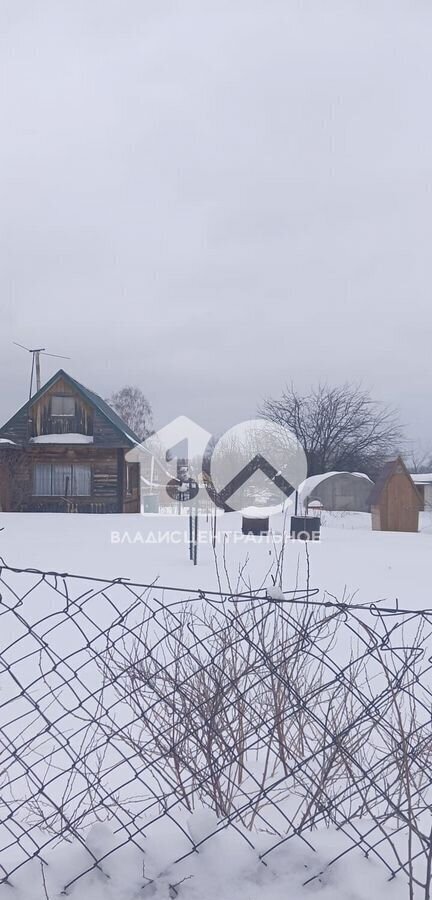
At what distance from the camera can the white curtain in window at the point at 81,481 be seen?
1781 centimetres

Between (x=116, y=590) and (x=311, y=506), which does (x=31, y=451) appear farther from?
(x=116, y=590)

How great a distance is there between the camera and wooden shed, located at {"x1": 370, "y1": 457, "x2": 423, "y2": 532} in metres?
15.4

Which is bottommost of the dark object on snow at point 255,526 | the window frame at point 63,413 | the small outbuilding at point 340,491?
the dark object on snow at point 255,526

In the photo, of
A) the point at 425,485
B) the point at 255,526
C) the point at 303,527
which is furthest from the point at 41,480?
the point at 425,485

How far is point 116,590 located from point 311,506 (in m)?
11.9

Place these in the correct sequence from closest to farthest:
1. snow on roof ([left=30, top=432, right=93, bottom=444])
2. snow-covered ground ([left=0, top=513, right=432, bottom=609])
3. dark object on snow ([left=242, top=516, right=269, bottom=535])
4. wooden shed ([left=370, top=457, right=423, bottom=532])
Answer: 1. snow-covered ground ([left=0, top=513, right=432, bottom=609])
2. dark object on snow ([left=242, top=516, right=269, bottom=535])
3. wooden shed ([left=370, top=457, right=423, bottom=532])
4. snow on roof ([left=30, top=432, right=93, bottom=444])

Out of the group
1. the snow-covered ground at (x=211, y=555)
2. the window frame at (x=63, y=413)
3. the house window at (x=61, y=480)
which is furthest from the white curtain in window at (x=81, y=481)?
the snow-covered ground at (x=211, y=555)

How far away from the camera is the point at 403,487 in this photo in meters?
15.4

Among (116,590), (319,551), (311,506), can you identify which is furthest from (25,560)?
(311,506)

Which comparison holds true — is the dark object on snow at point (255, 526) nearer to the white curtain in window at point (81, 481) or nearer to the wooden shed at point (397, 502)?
the wooden shed at point (397, 502)

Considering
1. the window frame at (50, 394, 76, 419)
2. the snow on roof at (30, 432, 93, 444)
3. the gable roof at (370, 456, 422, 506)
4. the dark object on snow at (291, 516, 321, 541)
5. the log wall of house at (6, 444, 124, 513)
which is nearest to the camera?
the dark object on snow at (291, 516, 321, 541)

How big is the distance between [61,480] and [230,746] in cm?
1657

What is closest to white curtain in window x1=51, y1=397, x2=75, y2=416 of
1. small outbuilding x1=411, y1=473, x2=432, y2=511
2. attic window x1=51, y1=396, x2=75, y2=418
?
attic window x1=51, y1=396, x2=75, y2=418

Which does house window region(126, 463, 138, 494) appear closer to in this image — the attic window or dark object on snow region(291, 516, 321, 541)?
the attic window
